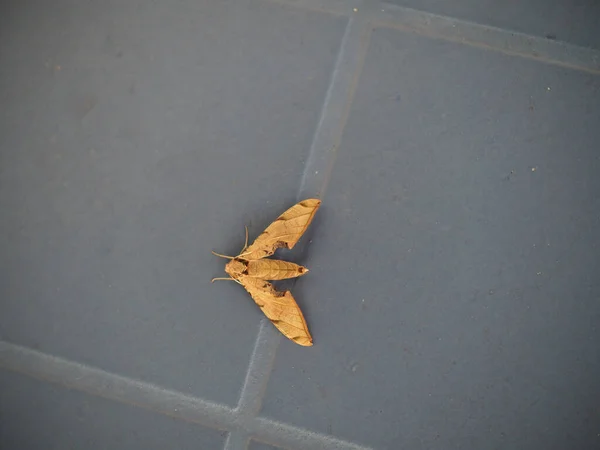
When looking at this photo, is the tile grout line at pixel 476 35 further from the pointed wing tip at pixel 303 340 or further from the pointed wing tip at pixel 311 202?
the pointed wing tip at pixel 303 340

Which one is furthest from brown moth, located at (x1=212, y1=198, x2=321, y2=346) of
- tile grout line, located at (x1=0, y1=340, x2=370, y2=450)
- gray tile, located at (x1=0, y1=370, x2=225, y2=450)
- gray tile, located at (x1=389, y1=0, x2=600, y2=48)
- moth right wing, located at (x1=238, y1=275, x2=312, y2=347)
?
gray tile, located at (x1=389, y1=0, x2=600, y2=48)

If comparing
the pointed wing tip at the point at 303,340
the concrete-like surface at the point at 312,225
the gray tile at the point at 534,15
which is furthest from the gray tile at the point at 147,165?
the gray tile at the point at 534,15

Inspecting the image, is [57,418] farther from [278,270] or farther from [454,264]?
[454,264]

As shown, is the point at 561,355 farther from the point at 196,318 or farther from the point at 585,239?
the point at 196,318

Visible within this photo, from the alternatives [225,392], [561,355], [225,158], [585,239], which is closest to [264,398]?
[225,392]

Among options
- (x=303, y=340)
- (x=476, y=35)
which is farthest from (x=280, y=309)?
(x=476, y=35)

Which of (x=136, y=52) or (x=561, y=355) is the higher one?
(x=136, y=52)
